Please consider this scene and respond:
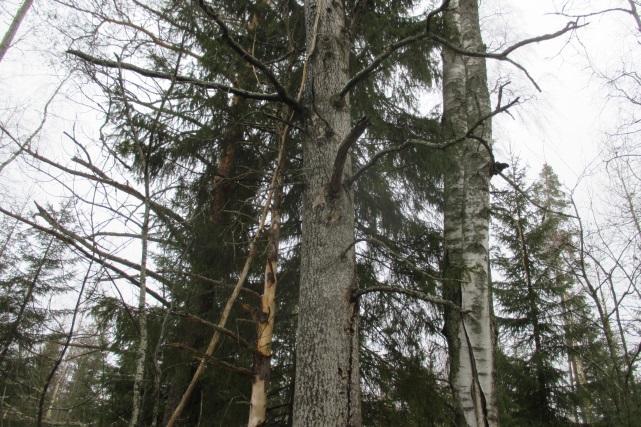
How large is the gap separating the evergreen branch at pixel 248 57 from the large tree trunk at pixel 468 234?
4.68 feet

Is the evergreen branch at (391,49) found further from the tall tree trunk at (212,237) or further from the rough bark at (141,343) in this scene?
the rough bark at (141,343)

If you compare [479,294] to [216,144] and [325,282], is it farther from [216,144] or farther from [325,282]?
[216,144]

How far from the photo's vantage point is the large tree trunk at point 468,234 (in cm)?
340

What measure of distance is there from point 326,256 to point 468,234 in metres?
1.87

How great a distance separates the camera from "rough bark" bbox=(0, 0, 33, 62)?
766 centimetres

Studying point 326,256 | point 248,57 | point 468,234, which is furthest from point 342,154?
point 468,234

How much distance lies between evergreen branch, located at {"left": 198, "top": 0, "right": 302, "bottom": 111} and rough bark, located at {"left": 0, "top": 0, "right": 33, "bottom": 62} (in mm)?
7538

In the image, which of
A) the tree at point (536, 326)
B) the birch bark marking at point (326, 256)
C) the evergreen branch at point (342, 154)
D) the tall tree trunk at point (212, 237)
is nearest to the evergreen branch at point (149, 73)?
the birch bark marking at point (326, 256)

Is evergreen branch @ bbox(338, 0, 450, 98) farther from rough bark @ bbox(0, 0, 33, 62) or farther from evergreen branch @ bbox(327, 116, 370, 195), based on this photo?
rough bark @ bbox(0, 0, 33, 62)

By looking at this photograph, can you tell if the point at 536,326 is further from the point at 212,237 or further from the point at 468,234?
the point at 212,237

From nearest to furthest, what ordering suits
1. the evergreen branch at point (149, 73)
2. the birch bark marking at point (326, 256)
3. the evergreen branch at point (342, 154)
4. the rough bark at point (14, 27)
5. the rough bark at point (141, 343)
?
1. the rough bark at point (141, 343)
2. the evergreen branch at point (342, 154)
3. the birch bark marking at point (326, 256)
4. the evergreen branch at point (149, 73)
5. the rough bark at point (14, 27)

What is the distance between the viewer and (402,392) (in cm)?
408

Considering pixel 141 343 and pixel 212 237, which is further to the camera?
pixel 212 237

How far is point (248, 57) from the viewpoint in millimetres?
2732
